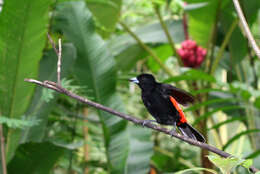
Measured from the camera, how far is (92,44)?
2.05 meters

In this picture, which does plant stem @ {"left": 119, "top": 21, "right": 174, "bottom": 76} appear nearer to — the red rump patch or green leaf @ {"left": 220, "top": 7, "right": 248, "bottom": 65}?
green leaf @ {"left": 220, "top": 7, "right": 248, "bottom": 65}

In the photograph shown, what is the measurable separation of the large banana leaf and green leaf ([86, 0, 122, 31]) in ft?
1.36

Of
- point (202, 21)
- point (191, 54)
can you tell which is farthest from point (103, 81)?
point (202, 21)

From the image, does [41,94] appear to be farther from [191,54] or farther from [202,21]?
[202,21]

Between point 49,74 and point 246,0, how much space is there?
1.17 meters

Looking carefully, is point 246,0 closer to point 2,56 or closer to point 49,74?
point 49,74

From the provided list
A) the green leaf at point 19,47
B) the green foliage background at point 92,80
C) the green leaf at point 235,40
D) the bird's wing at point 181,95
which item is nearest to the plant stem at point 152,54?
the green foliage background at point 92,80

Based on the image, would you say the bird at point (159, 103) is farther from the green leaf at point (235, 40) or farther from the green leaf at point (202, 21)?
the green leaf at point (235, 40)

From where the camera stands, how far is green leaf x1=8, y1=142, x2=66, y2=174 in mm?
1699

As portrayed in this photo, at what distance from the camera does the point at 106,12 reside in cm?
255

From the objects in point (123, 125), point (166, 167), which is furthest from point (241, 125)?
point (123, 125)

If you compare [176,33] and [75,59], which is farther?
[176,33]

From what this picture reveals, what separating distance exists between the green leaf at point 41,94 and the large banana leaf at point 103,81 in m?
0.11

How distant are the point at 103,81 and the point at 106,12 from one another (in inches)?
27.2
